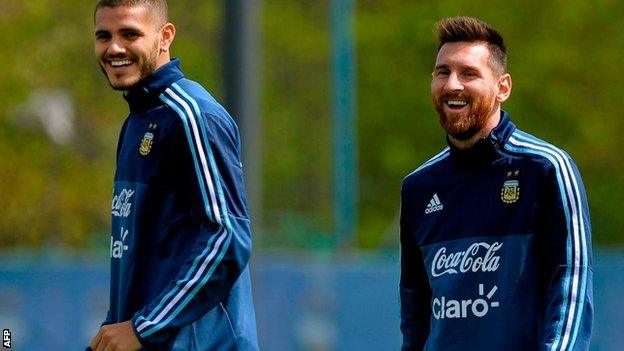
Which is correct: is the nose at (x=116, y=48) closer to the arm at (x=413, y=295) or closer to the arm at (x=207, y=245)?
the arm at (x=207, y=245)

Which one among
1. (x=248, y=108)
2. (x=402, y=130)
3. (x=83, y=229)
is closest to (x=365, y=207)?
(x=402, y=130)

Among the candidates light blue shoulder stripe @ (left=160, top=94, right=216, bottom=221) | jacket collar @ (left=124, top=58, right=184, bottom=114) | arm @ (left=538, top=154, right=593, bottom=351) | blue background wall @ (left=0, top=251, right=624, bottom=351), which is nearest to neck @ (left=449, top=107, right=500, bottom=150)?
arm @ (left=538, top=154, right=593, bottom=351)

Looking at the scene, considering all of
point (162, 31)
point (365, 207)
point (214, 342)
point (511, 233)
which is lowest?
point (365, 207)

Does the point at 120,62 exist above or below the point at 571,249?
above

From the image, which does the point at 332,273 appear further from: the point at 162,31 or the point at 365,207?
the point at 365,207

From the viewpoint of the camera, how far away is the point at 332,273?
1375 centimetres

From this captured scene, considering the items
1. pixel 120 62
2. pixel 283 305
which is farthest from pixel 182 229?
pixel 283 305

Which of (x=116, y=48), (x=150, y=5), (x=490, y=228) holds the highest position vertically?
(x=150, y=5)

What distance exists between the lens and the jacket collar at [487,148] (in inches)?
210

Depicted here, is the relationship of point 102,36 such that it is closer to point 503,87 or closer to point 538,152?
point 503,87

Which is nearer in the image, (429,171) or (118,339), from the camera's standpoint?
(118,339)

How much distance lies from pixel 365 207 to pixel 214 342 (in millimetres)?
18818

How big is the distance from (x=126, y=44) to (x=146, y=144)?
0.38m

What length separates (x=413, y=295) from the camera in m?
5.65
